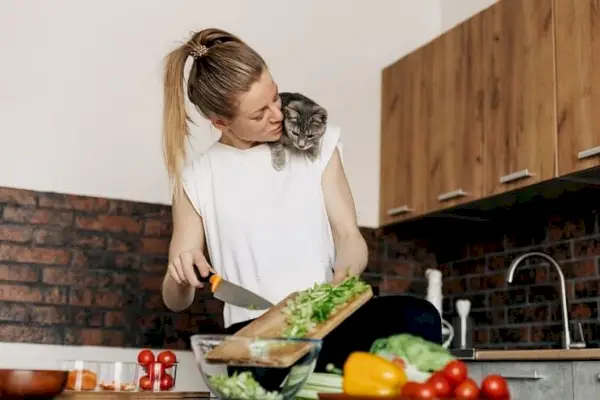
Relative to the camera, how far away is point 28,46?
10.8ft

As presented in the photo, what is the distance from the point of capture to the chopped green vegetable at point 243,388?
4.05 feet

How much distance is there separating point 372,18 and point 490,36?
0.86m

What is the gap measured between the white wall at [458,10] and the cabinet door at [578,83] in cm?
93

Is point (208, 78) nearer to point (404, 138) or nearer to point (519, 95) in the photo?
point (519, 95)

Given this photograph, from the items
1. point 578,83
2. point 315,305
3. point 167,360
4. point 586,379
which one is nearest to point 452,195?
point 578,83

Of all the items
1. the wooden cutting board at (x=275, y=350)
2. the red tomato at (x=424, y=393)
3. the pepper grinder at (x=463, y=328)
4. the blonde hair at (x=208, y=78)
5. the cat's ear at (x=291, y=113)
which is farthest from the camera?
the pepper grinder at (x=463, y=328)

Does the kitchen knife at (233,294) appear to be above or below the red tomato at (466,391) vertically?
above

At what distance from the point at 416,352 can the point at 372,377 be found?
0.15m

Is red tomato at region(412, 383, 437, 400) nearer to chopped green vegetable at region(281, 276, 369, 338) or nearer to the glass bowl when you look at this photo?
the glass bowl

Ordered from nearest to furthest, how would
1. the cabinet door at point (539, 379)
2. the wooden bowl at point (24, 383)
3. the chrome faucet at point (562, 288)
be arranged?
the wooden bowl at point (24, 383) → the cabinet door at point (539, 379) → the chrome faucet at point (562, 288)

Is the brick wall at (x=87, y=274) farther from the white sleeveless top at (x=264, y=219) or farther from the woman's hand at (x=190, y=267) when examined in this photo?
the woman's hand at (x=190, y=267)

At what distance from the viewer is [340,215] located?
82.4 inches

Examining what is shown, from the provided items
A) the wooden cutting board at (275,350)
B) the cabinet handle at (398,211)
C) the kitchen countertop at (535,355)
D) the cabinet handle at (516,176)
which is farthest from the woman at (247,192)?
the cabinet handle at (398,211)

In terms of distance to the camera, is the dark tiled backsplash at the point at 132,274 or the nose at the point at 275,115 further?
the dark tiled backsplash at the point at 132,274
